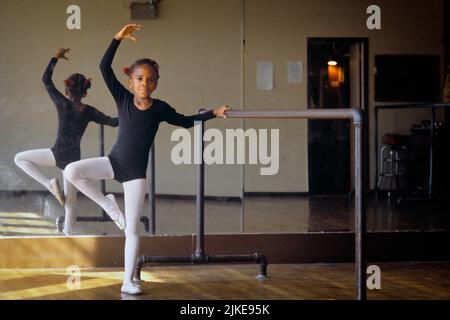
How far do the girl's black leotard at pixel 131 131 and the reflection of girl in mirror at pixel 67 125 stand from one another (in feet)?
2.47

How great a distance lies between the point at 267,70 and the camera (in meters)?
6.16

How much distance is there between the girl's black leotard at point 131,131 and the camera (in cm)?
498

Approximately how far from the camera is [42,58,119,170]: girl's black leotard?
228 inches

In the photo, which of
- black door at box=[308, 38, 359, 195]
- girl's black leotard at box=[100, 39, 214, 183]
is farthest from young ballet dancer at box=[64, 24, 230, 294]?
black door at box=[308, 38, 359, 195]

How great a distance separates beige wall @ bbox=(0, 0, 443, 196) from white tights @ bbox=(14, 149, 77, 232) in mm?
50

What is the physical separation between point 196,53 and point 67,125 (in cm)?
100

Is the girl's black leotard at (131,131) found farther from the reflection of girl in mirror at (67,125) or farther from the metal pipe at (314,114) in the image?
the reflection of girl in mirror at (67,125)

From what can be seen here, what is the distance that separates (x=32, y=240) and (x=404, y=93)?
112 inches

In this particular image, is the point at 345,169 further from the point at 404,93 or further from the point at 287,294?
the point at 287,294

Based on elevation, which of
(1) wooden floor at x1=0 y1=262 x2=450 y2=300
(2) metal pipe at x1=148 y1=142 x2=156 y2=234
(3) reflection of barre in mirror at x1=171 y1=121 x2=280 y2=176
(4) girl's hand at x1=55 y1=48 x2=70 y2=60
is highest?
(4) girl's hand at x1=55 y1=48 x2=70 y2=60

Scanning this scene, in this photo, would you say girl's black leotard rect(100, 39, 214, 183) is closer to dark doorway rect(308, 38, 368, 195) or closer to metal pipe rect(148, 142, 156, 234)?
metal pipe rect(148, 142, 156, 234)

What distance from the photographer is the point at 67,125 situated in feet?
19.2

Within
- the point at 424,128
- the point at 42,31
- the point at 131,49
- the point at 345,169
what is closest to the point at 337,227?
the point at 345,169

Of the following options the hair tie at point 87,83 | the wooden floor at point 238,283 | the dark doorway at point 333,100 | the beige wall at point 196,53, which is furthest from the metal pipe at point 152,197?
the dark doorway at point 333,100
